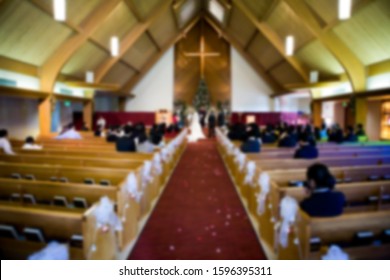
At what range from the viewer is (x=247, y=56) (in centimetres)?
1753

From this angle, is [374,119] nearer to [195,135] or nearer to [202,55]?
[195,135]

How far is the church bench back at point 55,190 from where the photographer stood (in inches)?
109

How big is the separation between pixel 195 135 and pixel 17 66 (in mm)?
7297

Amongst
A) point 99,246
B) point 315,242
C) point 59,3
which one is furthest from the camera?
point 59,3

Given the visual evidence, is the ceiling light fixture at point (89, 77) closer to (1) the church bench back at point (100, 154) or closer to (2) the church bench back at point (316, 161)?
(1) the church bench back at point (100, 154)

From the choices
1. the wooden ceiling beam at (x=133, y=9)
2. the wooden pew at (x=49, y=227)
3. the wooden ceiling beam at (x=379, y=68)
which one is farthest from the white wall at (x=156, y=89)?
the wooden pew at (x=49, y=227)

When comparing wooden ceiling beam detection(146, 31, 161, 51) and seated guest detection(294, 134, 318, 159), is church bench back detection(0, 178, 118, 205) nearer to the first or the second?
seated guest detection(294, 134, 318, 159)

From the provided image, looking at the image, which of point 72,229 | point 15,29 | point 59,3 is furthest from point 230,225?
point 15,29

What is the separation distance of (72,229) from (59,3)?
4744mm

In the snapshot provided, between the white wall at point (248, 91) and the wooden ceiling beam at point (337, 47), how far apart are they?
9.12 metres

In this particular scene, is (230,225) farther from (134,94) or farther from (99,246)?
(134,94)

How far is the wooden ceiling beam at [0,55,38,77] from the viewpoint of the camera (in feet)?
26.3

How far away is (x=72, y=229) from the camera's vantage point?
205 cm

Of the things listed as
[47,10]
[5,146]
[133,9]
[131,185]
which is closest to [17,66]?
[47,10]
